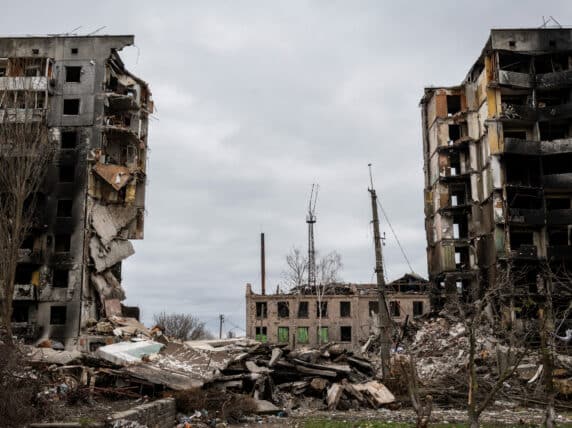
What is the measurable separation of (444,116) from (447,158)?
3.42m

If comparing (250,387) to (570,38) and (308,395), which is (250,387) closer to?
(308,395)

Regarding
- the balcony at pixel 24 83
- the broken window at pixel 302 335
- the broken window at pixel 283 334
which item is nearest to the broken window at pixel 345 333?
the broken window at pixel 302 335

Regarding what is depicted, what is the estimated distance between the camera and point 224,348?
26.6 meters

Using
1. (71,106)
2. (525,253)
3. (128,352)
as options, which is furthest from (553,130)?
(128,352)

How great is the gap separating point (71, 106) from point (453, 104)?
1192 inches

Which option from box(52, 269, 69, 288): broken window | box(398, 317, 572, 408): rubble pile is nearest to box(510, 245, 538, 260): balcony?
box(398, 317, 572, 408): rubble pile

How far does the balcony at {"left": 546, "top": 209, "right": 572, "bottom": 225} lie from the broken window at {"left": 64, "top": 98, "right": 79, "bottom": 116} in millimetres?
34097

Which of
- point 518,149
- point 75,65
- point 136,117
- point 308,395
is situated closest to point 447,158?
point 518,149

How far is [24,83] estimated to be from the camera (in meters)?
43.4

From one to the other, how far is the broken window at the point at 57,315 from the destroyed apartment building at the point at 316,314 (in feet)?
69.1

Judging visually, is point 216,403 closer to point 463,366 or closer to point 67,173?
point 463,366

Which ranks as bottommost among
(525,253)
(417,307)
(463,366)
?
(463,366)

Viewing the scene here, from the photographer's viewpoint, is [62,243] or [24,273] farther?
[62,243]

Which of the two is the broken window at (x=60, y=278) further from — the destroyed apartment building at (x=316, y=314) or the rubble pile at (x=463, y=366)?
the rubble pile at (x=463, y=366)
